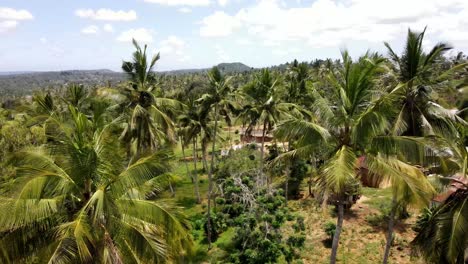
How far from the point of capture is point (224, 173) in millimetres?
31016

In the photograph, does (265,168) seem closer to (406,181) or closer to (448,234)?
(406,181)

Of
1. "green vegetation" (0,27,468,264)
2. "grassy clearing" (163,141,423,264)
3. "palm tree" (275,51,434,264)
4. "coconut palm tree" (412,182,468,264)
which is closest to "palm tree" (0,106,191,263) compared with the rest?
"green vegetation" (0,27,468,264)

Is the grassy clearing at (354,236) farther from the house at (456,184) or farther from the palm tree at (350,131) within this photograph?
the palm tree at (350,131)

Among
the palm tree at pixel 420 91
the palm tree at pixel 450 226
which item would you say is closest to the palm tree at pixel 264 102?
the palm tree at pixel 420 91

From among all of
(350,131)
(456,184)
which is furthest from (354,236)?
(350,131)

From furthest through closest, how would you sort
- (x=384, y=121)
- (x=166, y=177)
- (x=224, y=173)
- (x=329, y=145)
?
(x=224, y=173) → (x=329, y=145) → (x=384, y=121) → (x=166, y=177)

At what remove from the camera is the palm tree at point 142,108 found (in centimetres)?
1686

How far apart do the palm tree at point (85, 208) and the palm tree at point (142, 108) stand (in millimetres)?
8743

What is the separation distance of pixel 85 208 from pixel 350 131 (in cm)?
725

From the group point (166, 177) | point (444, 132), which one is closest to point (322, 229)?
point (444, 132)

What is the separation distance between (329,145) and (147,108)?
990cm

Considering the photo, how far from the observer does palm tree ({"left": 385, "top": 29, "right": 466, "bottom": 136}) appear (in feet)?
38.3

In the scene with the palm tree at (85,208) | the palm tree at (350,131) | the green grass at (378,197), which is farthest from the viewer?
the green grass at (378,197)

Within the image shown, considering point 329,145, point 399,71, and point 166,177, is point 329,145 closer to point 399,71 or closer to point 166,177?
point 399,71
